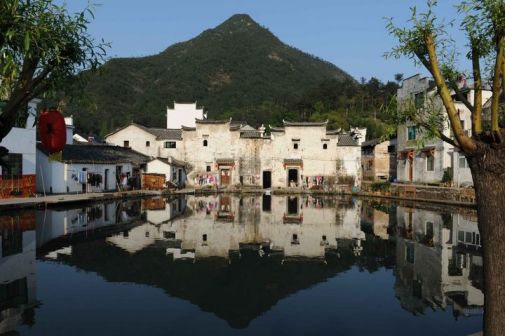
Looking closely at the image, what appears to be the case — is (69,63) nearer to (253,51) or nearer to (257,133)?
(257,133)

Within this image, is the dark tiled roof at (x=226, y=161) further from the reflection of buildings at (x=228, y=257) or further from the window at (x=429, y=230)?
the window at (x=429, y=230)

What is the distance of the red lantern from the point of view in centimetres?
632

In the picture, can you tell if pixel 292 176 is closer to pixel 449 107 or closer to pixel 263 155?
pixel 263 155

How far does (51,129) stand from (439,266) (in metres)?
10.9

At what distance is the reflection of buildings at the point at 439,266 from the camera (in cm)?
941

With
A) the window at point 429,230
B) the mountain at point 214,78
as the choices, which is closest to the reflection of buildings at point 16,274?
the window at point 429,230

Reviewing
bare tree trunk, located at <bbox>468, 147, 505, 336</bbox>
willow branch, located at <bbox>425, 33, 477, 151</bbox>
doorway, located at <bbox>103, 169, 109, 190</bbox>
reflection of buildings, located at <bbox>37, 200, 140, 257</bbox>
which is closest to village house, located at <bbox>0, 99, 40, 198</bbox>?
reflection of buildings, located at <bbox>37, 200, 140, 257</bbox>

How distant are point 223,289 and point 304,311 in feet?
7.42

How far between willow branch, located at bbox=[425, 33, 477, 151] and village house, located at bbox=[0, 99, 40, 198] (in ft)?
82.7

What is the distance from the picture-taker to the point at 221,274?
38.1ft

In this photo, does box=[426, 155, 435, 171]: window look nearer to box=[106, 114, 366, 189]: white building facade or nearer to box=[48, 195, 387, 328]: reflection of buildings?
box=[106, 114, 366, 189]: white building facade

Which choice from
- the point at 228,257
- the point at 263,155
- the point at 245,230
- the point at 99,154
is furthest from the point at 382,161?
the point at 228,257

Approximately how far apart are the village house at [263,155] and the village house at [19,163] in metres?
17.0

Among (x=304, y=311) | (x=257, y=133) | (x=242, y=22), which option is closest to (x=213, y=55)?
(x=242, y=22)
